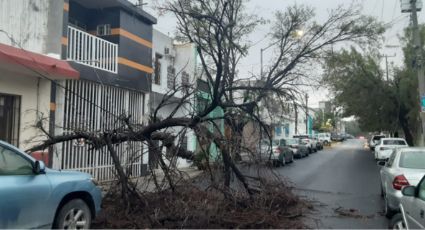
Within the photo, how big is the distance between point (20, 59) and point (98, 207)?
14.8 ft

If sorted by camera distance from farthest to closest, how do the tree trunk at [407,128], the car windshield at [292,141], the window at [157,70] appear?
1. the tree trunk at [407,128]
2. the car windshield at [292,141]
3. the window at [157,70]

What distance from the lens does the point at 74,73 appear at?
11.0m

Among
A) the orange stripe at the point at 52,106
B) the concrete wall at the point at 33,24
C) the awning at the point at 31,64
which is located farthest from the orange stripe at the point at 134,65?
the orange stripe at the point at 52,106

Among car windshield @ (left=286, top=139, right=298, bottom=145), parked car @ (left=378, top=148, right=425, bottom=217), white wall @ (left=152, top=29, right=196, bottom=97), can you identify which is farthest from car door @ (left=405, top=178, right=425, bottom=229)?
A: car windshield @ (left=286, top=139, right=298, bottom=145)

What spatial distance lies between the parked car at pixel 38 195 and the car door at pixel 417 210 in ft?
15.1

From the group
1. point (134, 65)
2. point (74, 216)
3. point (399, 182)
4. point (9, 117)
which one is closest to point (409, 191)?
point (399, 182)

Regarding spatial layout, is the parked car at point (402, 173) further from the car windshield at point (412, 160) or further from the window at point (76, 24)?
the window at point (76, 24)

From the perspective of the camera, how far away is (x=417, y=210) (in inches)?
192

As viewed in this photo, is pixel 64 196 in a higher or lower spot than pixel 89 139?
lower

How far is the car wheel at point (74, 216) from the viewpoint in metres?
5.69

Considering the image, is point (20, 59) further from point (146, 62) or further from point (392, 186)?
point (392, 186)

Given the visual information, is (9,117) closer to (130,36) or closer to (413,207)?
(130,36)

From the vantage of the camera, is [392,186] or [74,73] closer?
[392,186]

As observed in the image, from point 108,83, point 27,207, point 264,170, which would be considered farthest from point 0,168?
point 108,83
